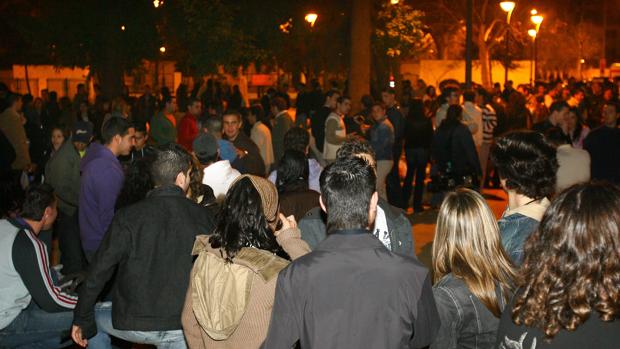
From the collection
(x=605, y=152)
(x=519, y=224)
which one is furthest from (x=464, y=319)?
(x=605, y=152)

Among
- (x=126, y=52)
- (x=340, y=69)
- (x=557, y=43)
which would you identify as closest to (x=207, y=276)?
(x=126, y=52)

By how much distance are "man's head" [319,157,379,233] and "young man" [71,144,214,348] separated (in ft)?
5.74

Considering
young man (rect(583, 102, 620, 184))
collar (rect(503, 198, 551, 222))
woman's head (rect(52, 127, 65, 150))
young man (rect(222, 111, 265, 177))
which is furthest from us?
woman's head (rect(52, 127, 65, 150))

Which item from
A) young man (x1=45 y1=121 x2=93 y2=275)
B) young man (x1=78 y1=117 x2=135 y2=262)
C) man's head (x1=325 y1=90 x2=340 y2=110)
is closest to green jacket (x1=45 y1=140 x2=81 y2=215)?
young man (x1=45 y1=121 x2=93 y2=275)

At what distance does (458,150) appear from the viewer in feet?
40.9

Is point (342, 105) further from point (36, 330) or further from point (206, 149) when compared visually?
point (36, 330)

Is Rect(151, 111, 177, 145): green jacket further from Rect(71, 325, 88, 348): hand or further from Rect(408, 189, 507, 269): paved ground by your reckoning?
Rect(71, 325, 88, 348): hand

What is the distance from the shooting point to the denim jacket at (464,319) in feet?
12.4

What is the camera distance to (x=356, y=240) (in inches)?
133

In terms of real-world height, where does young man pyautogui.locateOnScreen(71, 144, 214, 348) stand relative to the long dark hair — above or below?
Answer: below

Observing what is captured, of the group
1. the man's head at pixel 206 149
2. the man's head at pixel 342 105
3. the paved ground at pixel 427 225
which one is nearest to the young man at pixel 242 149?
the man's head at pixel 206 149

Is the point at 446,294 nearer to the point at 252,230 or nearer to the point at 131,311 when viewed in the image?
the point at 252,230

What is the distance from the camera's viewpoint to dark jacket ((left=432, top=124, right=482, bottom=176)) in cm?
1241

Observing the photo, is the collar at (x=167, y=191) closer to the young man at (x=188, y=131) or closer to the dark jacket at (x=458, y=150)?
the dark jacket at (x=458, y=150)
